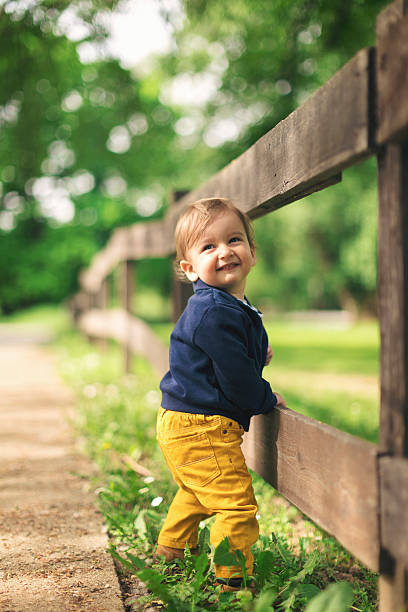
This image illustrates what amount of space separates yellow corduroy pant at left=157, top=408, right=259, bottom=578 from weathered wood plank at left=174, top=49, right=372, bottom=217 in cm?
80

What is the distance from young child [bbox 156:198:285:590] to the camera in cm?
193

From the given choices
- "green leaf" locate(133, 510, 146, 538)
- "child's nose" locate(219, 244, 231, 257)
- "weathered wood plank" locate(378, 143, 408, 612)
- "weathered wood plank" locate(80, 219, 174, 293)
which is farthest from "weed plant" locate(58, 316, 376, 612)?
"weathered wood plank" locate(80, 219, 174, 293)

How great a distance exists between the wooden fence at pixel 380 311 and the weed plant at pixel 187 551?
6.8 inches

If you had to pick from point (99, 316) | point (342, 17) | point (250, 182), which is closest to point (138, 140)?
point (99, 316)

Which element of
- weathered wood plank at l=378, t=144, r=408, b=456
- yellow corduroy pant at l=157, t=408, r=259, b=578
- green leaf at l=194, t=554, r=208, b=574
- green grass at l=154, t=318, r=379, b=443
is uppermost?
weathered wood plank at l=378, t=144, r=408, b=456

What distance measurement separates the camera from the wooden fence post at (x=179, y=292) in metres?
3.73

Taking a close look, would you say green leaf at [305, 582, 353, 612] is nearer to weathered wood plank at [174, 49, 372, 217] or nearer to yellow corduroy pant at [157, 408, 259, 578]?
yellow corduroy pant at [157, 408, 259, 578]

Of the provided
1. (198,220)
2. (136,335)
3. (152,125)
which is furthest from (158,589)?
(152,125)

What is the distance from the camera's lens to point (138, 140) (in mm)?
20125

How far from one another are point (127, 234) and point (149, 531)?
4.17m

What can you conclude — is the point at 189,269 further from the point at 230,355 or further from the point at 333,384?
the point at 333,384

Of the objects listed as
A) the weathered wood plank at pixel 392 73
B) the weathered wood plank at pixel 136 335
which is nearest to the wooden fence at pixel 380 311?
the weathered wood plank at pixel 392 73

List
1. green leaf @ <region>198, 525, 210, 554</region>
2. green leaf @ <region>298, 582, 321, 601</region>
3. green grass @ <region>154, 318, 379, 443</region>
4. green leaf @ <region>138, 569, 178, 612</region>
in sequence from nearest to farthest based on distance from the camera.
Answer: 1. green leaf @ <region>138, 569, 178, 612</region>
2. green leaf @ <region>298, 582, 321, 601</region>
3. green leaf @ <region>198, 525, 210, 554</region>
4. green grass @ <region>154, 318, 379, 443</region>

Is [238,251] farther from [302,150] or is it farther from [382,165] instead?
[382,165]
